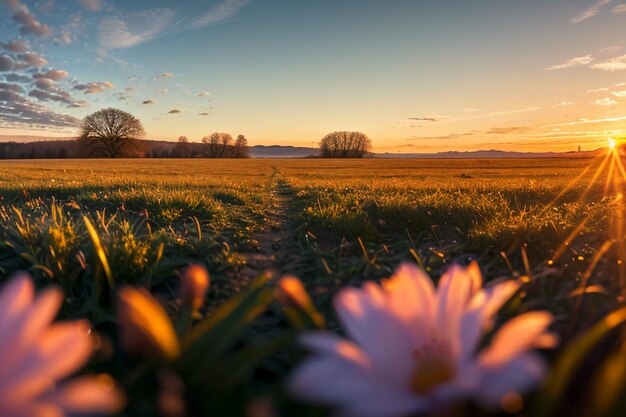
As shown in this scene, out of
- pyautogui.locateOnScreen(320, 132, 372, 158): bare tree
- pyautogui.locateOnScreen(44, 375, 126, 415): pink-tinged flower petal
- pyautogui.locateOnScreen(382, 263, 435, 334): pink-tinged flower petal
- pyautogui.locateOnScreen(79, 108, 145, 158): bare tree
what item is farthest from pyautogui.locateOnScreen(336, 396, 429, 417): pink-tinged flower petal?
pyautogui.locateOnScreen(320, 132, 372, 158): bare tree

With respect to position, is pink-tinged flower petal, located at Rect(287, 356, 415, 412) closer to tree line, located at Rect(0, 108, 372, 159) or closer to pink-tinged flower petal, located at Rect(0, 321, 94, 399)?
pink-tinged flower petal, located at Rect(0, 321, 94, 399)

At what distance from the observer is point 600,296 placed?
2240 millimetres

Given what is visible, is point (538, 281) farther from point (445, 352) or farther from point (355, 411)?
point (355, 411)

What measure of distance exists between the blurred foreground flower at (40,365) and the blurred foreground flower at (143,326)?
0.12 meters

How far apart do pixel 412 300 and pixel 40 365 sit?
70 centimetres

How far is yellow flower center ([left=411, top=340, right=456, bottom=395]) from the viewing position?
0.81 m

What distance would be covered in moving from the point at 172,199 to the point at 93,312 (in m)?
4.38

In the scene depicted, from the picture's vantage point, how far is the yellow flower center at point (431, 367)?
810 millimetres

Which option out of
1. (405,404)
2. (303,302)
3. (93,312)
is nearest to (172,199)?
(93,312)

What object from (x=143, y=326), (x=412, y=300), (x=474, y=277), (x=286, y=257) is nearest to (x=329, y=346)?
(x=412, y=300)

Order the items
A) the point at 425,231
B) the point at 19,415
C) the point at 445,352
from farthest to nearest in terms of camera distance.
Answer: the point at 425,231, the point at 445,352, the point at 19,415

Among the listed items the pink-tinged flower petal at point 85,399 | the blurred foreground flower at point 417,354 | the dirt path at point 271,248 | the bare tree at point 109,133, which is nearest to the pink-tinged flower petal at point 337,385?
the blurred foreground flower at point 417,354

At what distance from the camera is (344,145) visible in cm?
13050

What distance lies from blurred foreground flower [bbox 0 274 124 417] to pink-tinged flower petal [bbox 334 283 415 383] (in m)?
0.44
